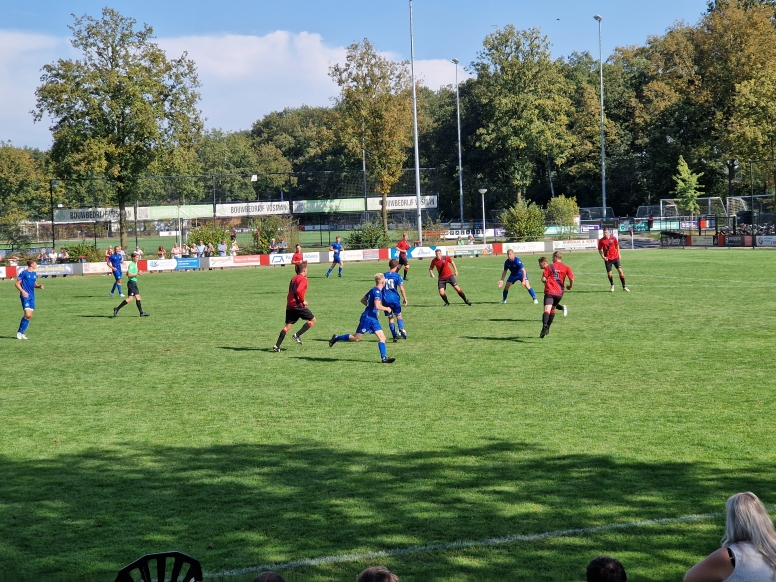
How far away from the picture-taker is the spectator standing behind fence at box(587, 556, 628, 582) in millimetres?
3727

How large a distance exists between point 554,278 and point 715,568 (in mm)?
13933

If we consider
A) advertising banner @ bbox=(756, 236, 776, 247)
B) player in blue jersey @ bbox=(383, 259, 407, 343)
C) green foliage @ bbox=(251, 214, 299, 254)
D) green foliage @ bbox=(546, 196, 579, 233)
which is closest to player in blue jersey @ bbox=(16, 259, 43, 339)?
player in blue jersey @ bbox=(383, 259, 407, 343)

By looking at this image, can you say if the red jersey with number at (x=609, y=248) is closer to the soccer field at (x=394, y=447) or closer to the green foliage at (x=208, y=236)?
the soccer field at (x=394, y=447)

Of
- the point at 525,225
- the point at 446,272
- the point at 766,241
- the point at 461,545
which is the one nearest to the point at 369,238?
the point at 525,225

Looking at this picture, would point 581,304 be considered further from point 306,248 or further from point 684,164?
point 684,164

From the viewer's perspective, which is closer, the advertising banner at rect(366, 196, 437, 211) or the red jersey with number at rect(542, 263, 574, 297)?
the red jersey with number at rect(542, 263, 574, 297)

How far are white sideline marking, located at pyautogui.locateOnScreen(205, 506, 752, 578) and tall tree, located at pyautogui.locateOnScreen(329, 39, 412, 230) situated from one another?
59466 mm

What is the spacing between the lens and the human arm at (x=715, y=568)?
413cm

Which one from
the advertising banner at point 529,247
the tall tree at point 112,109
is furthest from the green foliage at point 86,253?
the advertising banner at point 529,247

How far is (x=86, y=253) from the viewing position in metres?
51.2

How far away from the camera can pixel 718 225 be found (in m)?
58.2

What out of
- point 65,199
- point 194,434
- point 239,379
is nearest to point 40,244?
point 65,199

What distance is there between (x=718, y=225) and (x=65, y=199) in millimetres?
45354

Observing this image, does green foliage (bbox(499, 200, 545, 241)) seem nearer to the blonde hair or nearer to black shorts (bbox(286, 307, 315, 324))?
black shorts (bbox(286, 307, 315, 324))
